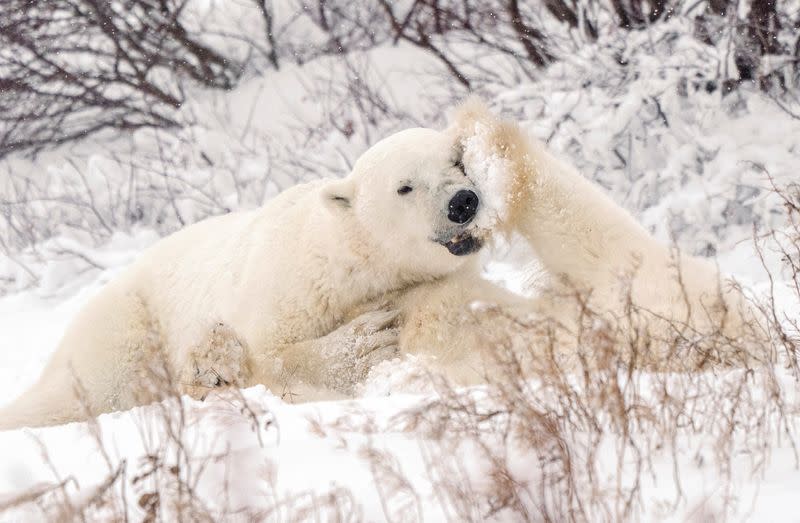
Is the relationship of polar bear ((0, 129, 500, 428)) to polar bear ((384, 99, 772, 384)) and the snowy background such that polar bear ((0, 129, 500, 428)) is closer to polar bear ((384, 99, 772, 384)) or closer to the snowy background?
polar bear ((384, 99, 772, 384))

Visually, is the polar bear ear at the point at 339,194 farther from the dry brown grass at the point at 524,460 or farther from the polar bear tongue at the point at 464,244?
the dry brown grass at the point at 524,460

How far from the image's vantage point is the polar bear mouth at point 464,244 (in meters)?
3.28

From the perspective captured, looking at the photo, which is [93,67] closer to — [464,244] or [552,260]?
[464,244]

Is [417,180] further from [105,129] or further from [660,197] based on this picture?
[105,129]

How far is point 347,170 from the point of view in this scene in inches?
263

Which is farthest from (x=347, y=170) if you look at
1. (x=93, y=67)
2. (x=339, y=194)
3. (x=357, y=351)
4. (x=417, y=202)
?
(x=93, y=67)

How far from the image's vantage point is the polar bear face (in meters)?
3.27

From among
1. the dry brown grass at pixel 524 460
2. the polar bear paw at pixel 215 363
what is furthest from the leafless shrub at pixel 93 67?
the dry brown grass at pixel 524 460

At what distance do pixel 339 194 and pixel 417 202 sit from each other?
0.99 ft

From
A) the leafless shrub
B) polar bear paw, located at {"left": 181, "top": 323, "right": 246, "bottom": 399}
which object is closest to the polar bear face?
polar bear paw, located at {"left": 181, "top": 323, "right": 246, "bottom": 399}

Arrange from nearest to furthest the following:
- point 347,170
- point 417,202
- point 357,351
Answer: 1. point 357,351
2. point 417,202
3. point 347,170

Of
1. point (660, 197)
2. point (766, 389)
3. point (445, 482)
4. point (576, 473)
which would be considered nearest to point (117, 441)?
point (445, 482)

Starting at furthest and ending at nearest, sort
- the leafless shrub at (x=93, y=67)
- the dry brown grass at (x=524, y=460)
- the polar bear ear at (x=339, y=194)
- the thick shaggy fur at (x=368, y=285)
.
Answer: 1. the leafless shrub at (x=93, y=67)
2. the polar bear ear at (x=339, y=194)
3. the thick shaggy fur at (x=368, y=285)
4. the dry brown grass at (x=524, y=460)

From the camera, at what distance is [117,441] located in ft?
6.70
